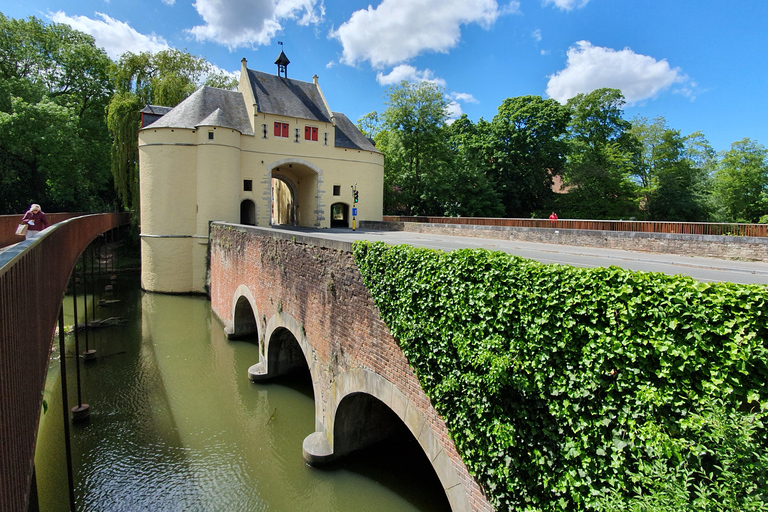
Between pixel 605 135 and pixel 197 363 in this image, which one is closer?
pixel 197 363

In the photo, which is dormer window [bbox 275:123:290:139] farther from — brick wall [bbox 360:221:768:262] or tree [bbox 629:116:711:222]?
tree [bbox 629:116:711:222]

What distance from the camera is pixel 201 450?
9.10 metres

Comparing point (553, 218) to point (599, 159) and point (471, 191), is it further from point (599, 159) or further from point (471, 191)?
point (599, 159)

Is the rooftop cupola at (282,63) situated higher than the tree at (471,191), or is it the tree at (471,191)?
the rooftop cupola at (282,63)

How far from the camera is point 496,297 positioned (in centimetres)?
485

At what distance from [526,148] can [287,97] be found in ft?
62.1

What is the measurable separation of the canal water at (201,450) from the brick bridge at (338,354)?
2.08ft

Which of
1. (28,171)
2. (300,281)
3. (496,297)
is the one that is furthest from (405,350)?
(28,171)

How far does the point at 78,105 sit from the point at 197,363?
29.6 metres

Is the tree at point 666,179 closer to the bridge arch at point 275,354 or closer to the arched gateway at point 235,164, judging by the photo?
the arched gateway at point 235,164

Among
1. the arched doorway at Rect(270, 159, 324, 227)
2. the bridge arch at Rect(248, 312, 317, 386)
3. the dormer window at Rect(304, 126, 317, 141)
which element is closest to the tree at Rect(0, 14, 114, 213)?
the arched doorway at Rect(270, 159, 324, 227)

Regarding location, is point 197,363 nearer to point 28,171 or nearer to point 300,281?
point 300,281

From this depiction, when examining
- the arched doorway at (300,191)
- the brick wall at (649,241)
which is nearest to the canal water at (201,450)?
the brick wall at (649,241)

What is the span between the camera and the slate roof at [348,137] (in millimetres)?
28442
